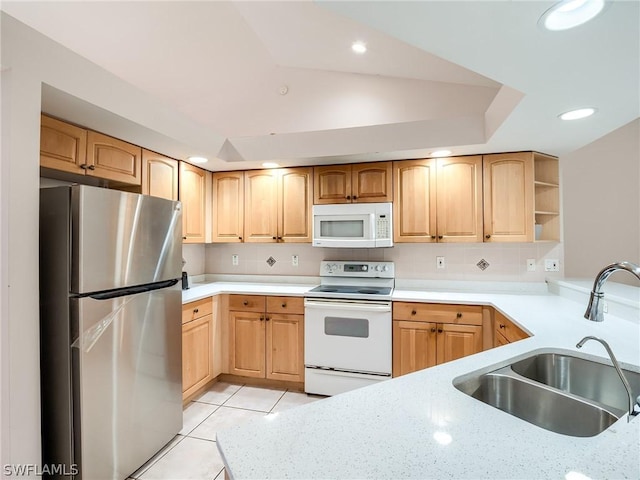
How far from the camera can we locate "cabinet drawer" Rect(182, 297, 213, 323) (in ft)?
7.89

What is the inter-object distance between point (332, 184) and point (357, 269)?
2.87ft

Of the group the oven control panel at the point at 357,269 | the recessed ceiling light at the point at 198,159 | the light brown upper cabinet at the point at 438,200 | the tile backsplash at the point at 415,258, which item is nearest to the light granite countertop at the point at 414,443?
the light brown upper cabinet at the point at 438,200

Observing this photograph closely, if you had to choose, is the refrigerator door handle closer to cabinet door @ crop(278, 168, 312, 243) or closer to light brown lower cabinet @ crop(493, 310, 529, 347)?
cabinet door @ crop(278, 168, 312, 243)

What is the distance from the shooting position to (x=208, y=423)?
2266mm

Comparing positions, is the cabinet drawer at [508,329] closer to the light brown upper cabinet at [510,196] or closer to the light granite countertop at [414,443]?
the light brown upper cabinet at [510,196]

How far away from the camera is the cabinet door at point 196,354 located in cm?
242

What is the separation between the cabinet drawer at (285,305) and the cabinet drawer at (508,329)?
60.7 inches

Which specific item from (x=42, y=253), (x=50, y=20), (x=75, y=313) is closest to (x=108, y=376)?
(x=75, y=313)

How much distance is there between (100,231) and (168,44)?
1752 mm

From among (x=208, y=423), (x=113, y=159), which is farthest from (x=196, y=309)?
(x=113, y=159)

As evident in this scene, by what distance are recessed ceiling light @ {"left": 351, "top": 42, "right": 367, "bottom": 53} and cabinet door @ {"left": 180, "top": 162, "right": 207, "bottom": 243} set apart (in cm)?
178

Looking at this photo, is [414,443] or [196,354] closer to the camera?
[414,443]

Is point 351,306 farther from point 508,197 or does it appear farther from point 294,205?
point 508,197

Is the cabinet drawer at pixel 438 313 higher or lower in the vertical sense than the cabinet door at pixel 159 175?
lower
